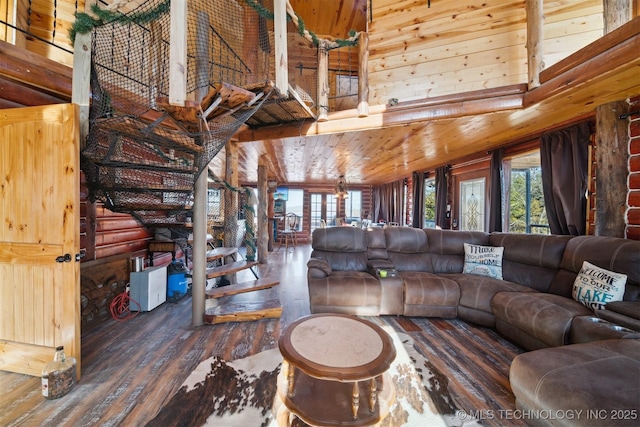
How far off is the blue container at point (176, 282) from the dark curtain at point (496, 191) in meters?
4.86

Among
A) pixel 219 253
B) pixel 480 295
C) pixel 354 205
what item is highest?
pixel 354 205

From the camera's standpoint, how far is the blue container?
130 inches

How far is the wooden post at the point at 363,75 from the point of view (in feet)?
9.54

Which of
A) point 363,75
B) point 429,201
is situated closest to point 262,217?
point 363,75

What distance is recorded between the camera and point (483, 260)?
300cm

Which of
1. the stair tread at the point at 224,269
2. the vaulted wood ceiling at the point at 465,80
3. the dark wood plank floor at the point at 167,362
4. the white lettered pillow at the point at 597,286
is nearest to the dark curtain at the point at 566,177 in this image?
the vaulted wood ceiling at the point at 465,80

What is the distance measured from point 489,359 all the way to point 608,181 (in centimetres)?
214

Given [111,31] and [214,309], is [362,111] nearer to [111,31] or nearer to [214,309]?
[111,31]

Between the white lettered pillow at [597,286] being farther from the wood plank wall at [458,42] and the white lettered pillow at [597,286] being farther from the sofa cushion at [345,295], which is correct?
the wood plank wall at [458,42]

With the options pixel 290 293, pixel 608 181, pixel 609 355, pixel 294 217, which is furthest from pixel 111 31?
pixel 294 217

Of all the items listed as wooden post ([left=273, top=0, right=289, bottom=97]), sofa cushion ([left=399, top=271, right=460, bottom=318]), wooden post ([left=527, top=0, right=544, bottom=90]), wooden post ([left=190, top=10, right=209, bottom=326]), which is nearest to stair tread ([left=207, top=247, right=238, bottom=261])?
wooden post ([left=190, top=10, right=209, bottom=326])

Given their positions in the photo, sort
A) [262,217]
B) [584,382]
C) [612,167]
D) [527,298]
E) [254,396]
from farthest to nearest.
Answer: [262,217] < [612,167] < [527,298] < [254,396] < [584,382]

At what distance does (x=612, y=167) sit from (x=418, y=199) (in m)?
3.79

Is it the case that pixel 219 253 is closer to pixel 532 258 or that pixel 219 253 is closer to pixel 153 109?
pixel 153 109
